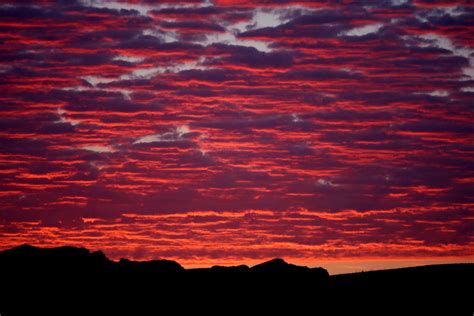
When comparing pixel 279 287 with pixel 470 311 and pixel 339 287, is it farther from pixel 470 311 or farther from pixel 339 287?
pixel 470 311

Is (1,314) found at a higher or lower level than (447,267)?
lower

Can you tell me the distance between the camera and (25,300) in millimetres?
105562

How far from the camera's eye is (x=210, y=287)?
109188 millimetres

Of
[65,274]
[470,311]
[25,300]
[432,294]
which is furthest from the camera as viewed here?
[65,274]

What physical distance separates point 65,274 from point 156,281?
48.4 feet

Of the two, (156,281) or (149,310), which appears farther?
(156,281)

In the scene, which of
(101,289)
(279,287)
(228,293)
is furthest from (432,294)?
(101,289)

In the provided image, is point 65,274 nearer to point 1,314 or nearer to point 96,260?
point 96,260

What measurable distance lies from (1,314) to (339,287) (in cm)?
4883

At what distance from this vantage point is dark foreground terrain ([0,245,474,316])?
9869 cm

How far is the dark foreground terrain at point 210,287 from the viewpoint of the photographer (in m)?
98.7

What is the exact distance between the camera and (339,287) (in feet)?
349

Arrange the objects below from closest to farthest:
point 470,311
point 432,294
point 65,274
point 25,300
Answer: point 470,311, point 432,294, point 25,300, point 65,274

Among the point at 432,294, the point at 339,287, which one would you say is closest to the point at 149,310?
the point at 339,287
